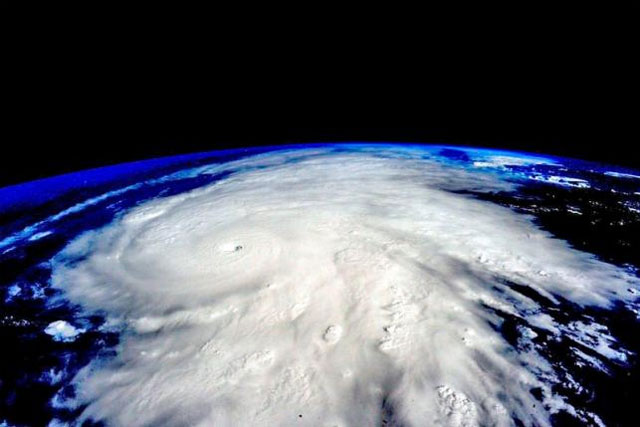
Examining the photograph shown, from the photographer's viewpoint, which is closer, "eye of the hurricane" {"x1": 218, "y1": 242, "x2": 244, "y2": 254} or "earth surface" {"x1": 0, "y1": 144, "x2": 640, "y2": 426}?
"earth surface" {"x1": 0, "y1": 144, "x2": 640, "y2": 426}

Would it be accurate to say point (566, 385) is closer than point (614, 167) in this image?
Yes

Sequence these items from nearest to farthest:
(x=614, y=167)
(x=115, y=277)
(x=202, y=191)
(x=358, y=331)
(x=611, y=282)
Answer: (x=358, y=331), (x=611, y=282), (x=115, y=277), (x=202, y=191), (x=614, y=167)

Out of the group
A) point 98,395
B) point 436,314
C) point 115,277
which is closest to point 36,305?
point 115,277

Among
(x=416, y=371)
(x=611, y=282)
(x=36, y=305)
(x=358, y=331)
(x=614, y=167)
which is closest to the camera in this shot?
(x=416, y=371)

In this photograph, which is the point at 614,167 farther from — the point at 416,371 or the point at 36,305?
the point at 36,305

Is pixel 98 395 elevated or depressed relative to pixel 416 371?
depressed

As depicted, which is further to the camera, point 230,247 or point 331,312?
point 230,247

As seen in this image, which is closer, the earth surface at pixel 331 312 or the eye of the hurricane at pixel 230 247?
the earth surface at pixel 331 312
